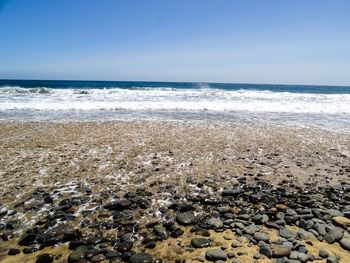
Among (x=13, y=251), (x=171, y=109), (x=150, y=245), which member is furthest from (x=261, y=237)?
(x=171, y=109)

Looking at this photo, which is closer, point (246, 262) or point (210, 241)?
point (246, 262)

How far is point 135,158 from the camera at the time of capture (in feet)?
28.4

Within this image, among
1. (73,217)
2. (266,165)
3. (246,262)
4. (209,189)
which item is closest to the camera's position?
(246,262)

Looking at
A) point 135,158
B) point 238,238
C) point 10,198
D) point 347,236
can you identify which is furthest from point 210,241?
point 135,158

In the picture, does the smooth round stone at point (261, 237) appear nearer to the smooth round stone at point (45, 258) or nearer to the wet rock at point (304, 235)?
the wet rock at point (304, 235)

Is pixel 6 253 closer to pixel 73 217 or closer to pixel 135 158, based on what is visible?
pixel 73 217

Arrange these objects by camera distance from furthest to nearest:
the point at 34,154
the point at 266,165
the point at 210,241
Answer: the point at 34,154, the point at 266,165, the point at 210,241

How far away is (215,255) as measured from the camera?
4.01 meters

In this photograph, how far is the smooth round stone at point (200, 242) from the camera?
4273mm

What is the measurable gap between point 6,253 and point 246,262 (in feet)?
10.4

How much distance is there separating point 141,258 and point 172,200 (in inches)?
76.4

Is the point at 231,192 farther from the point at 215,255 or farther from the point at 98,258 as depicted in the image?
the point at 98,258

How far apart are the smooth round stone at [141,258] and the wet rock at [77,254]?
25.9 inches

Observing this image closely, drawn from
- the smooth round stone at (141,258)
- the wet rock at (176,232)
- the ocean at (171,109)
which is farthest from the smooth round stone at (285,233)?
the ocean at (171,109)
